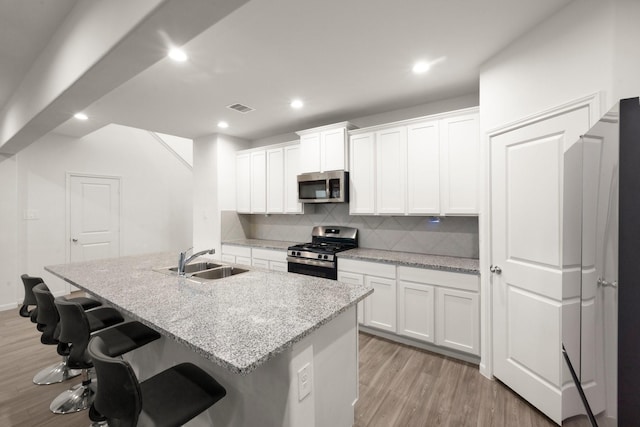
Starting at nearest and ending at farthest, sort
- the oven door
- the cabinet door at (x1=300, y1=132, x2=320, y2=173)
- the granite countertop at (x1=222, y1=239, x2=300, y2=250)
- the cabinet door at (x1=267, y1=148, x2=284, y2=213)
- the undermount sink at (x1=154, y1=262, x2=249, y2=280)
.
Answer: the undermount sink at (x1=154, y1=262, x2=249, y2=280) < the oven door < the cabinet door at (x1=300, y1=132, x2=320, y2=173) < the granite countertop at (x1=222, y1=239, x2=300, y2=250) < the cabinet door at (x1=267, y1=148, x2=284, y2=213)

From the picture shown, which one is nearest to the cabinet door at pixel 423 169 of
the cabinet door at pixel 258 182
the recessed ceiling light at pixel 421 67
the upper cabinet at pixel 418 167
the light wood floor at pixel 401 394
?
the upper cabinet at pixel 418 167

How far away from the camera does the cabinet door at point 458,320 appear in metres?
2.45

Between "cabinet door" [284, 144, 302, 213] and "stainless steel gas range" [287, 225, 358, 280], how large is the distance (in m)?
0.46

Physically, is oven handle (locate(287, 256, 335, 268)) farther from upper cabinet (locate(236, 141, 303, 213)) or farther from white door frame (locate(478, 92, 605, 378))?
white door frame (locate(478, 92, 605, 378))

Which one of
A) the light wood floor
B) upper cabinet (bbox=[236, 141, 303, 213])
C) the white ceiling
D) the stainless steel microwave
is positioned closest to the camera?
the white ceiling

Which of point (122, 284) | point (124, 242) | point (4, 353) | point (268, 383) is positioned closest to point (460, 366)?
point (268, 383)

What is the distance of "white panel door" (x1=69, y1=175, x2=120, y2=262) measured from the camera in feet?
15.2

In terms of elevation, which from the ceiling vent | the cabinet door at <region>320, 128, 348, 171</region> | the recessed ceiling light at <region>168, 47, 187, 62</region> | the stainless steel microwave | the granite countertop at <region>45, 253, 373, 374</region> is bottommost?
the granite countertop at <region>45, 253, 373, 374</region>

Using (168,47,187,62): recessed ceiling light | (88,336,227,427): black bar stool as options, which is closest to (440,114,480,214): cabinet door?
(168,47,187,62): recessed ceiling light

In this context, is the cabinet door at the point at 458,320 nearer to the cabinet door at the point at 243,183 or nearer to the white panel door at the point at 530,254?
the white panel door at the point at 530,254

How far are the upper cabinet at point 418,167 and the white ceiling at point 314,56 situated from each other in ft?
1.24

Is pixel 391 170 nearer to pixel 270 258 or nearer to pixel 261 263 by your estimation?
pixel 270 258

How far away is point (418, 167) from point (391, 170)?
0.30m

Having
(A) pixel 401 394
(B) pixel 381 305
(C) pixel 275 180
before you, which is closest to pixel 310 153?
(C) pixel 275 180
